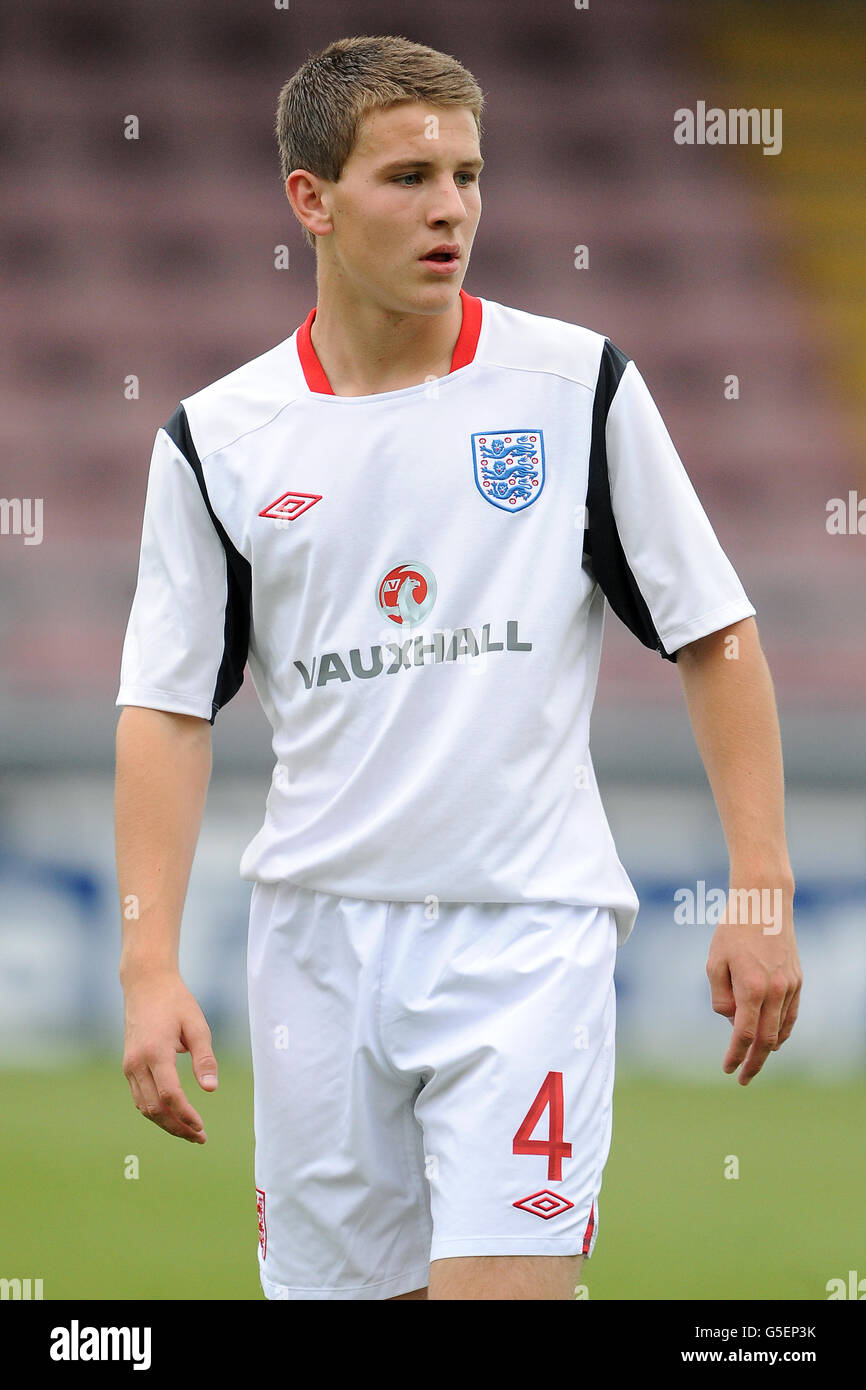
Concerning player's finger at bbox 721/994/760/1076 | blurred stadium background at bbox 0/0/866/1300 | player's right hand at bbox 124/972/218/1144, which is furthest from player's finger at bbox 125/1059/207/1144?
blurred stadium background at bbox 0/0/866/1300

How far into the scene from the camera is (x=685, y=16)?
21.4 feet

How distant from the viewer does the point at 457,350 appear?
2084mm

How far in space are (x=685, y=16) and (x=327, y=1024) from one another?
5.50 m

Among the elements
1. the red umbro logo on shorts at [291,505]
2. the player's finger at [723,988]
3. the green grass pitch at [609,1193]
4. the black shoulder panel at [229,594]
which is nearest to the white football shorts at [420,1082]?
the player's finger at [723,988]

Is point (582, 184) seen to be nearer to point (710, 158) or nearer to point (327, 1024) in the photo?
point (710, 158)

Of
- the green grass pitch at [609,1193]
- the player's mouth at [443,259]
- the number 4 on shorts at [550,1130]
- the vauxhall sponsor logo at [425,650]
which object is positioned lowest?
the green grass pitch at [609,1193]

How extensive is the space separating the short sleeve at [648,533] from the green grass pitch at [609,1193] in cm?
175

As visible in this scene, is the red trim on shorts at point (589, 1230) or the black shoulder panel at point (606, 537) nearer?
the red trim on shorts at point (589, 1230)

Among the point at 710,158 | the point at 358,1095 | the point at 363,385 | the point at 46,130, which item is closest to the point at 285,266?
the point at 46,130

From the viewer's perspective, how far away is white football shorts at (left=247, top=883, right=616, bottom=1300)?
73.7 inches

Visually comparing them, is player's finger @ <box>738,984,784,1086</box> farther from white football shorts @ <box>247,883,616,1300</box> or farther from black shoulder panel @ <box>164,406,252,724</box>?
black shoulder panel @ <box>164,406,252,724</box>

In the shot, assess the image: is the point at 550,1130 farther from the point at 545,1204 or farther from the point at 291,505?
the point at 291,505

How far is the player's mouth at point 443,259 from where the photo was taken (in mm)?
1960

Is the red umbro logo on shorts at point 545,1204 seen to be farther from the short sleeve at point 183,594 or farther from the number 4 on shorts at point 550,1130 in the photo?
the short sleeve at point 183,594
